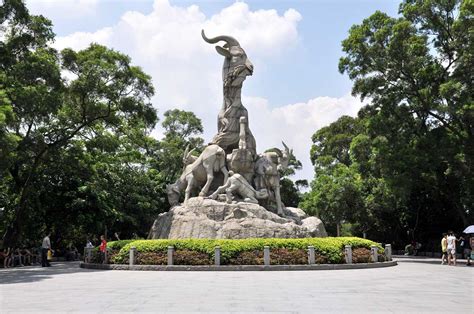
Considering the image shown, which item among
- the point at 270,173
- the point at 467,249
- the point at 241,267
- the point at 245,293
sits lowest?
the point at 245,293

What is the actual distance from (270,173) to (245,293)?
1223 centimetres

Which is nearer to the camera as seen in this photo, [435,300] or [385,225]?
[435,300]

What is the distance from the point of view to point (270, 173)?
2322 centimetres

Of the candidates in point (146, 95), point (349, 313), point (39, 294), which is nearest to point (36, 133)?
point (146, 95)

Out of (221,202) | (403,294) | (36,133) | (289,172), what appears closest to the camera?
(403,294)

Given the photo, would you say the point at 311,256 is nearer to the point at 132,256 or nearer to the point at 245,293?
the point at 132,256

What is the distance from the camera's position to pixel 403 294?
36.4ft

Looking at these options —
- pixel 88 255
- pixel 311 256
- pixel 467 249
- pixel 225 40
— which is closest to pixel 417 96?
pixel 467 249

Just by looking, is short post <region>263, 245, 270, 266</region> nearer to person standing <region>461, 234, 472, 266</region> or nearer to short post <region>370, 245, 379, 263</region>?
short post <region>370, 245, 379, 263</region>

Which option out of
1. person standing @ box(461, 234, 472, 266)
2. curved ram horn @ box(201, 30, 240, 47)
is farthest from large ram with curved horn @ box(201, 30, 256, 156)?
person standing @ box(461, 234, 472, 266)

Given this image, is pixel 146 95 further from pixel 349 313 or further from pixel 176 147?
pixel 349 313

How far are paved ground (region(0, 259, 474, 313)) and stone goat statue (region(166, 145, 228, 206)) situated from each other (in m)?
7.36

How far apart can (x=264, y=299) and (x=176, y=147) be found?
110 ft

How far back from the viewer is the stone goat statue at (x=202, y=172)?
75.4 ft
